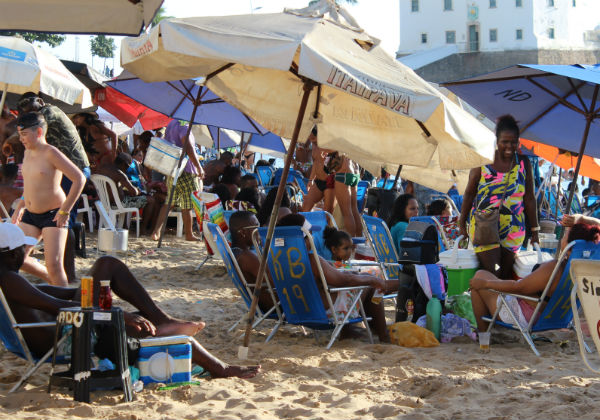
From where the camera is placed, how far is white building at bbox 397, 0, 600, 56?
61656 mm

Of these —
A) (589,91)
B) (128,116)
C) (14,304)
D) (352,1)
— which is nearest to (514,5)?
(352,1)

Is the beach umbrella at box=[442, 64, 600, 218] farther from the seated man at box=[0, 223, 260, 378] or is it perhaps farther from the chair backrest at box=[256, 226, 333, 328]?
the seated man at box=[0, 223, 260, 378]

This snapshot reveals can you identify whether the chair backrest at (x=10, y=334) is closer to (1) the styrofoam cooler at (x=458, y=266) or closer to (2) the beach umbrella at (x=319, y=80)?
(2) the beach umbrella at (x=319, y=80)

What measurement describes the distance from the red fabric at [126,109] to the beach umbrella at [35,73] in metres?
3.24

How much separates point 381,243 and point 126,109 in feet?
23.5

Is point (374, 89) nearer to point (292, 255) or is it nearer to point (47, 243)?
point (292, 255)

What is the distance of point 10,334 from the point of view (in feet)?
12.5

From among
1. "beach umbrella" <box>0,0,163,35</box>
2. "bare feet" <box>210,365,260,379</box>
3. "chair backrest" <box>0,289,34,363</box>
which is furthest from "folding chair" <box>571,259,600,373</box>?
"chair backrest" <box>0,289,34,363</box>

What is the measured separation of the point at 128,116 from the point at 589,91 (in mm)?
8392

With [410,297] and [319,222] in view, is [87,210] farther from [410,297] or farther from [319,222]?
[410,297]

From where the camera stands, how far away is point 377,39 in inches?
197

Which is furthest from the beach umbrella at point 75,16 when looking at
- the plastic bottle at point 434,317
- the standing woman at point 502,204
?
the standing woman at point 502,204

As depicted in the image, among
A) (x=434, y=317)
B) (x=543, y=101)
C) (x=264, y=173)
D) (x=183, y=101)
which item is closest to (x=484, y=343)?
(x=434, y=317)

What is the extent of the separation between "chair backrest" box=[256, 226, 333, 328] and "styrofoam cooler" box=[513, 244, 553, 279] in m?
1.56
